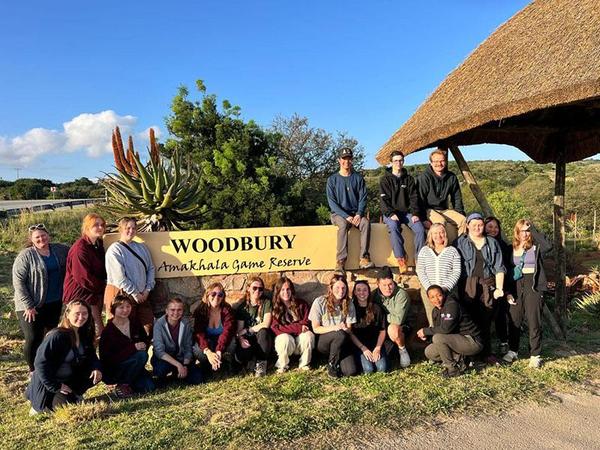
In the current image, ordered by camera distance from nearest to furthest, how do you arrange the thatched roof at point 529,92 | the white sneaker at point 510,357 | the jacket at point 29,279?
1. the jacket at point 29,279
2. the thatched roof at point 529,92
3. the white sneaker at point 510,357

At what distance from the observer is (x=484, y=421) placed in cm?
439

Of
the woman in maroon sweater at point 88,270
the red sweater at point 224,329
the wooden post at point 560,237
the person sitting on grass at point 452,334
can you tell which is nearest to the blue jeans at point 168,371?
the red sweater at point 224,329

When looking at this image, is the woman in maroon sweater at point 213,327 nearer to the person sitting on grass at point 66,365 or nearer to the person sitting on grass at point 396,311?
the person sitting on grass at point 66,365

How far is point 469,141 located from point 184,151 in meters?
11.9

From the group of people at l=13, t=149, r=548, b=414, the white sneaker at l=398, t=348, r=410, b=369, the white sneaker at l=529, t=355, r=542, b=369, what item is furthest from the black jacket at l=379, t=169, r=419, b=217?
the white sneaker at l=529, t=355, r=542, b=369

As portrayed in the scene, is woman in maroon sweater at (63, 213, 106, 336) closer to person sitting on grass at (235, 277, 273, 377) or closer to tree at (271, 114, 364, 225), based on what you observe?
person sitting on grass at (235, 277, 273, 377)

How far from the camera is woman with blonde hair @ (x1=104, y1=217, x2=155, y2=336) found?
5715 millimetres

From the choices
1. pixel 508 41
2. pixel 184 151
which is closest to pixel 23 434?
pixel 508 41

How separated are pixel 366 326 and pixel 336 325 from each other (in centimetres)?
38

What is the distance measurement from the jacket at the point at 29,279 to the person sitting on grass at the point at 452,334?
4.26m

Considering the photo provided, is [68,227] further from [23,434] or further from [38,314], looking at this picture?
[23,434]

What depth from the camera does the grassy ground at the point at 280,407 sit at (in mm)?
4148

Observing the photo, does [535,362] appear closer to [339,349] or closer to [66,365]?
[339,349]

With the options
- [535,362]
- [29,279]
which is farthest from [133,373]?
[535,362]
